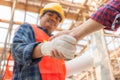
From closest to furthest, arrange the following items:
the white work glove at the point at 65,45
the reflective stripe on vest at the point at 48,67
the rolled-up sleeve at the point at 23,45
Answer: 1. the white work glove at the point at 65,45
2. the rolled-up sleeve at the point at 23,45
3. the reflective stripe on vest at the point at 48,67

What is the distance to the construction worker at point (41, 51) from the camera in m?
1.09

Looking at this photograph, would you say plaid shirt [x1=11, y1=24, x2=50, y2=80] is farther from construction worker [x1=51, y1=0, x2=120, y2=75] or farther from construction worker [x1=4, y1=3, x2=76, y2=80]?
construction worker [x1=51, y1=0, x2=120, y2=75]

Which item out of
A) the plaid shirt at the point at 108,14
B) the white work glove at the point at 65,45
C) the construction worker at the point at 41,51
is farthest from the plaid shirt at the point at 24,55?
the plaid shirt at the point at 108,14

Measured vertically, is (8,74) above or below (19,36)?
below

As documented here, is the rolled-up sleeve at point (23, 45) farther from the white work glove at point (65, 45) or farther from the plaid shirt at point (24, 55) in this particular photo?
the white work glove at point (65, 45)

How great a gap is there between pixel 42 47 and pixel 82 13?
508cm

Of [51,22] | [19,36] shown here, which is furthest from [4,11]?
[19,36]

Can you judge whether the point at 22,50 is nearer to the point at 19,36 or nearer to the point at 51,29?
the point at 19,36

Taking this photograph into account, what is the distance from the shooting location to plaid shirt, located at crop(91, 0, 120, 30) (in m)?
1.12

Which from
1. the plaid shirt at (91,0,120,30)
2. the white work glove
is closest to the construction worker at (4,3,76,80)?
the white work glove

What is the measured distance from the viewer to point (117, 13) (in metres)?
1.11

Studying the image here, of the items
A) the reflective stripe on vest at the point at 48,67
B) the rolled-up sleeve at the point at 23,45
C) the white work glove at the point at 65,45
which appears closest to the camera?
the white work glove at the point at 65,45

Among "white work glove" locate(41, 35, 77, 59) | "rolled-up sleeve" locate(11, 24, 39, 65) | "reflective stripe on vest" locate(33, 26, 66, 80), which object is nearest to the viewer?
"white work glove" locate(41, 35, 77, 59)

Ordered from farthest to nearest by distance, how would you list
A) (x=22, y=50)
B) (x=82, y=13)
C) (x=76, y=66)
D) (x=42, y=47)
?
(x=82, y=13) → (x=76, y=66) → (x=22, y=50) → (x=42, y=47)
